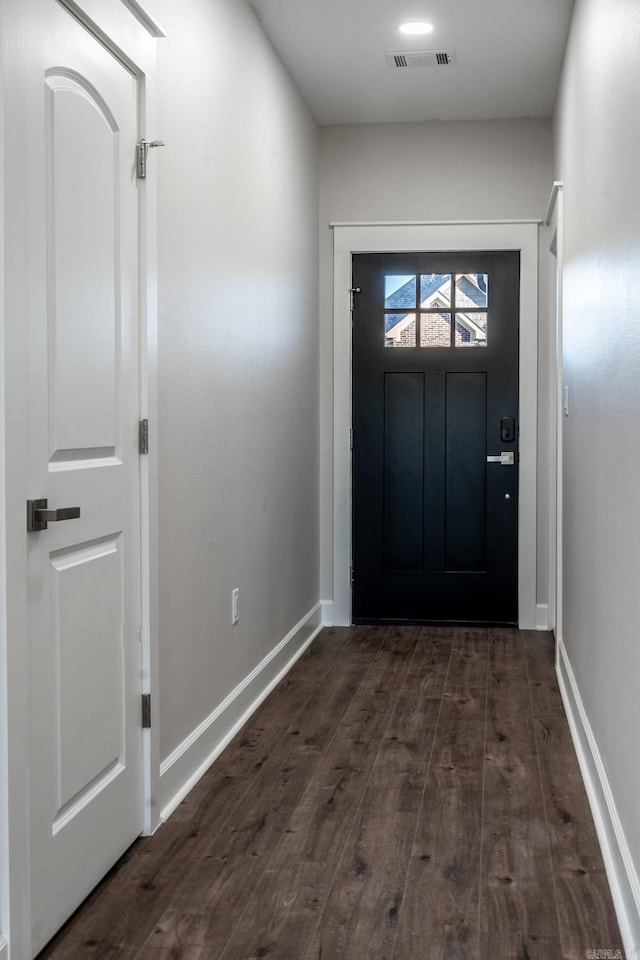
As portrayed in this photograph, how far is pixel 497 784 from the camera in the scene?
2975 millimetres

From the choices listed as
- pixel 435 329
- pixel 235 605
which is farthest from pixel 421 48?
pixel 235 605

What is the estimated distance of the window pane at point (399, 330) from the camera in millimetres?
5371

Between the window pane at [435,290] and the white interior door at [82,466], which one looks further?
the window pane at [435,290]

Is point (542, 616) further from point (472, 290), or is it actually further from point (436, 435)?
point (472, 290)

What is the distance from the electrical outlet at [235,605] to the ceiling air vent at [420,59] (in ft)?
8.17

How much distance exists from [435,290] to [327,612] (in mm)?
1877

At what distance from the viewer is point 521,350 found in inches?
208

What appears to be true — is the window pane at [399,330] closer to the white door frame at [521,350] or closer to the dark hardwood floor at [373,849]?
the white door frame at [521,350]

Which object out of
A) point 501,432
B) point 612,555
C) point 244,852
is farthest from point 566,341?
point 244,852

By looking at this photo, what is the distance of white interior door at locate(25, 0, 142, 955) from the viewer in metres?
1.98

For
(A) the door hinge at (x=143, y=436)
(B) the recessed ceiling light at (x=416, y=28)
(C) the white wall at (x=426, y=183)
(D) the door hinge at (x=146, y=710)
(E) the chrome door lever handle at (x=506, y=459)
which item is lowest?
(D) the door hinge at (x=146, y=710)

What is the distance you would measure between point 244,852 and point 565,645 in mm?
2056

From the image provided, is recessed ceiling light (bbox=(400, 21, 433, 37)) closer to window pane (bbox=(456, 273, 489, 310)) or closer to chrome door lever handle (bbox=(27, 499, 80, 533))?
window pane (bbox=(456, 273, 489, 310))

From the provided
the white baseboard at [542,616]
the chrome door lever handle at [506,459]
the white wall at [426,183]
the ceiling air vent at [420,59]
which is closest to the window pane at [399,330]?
the white wall at [426,183]
